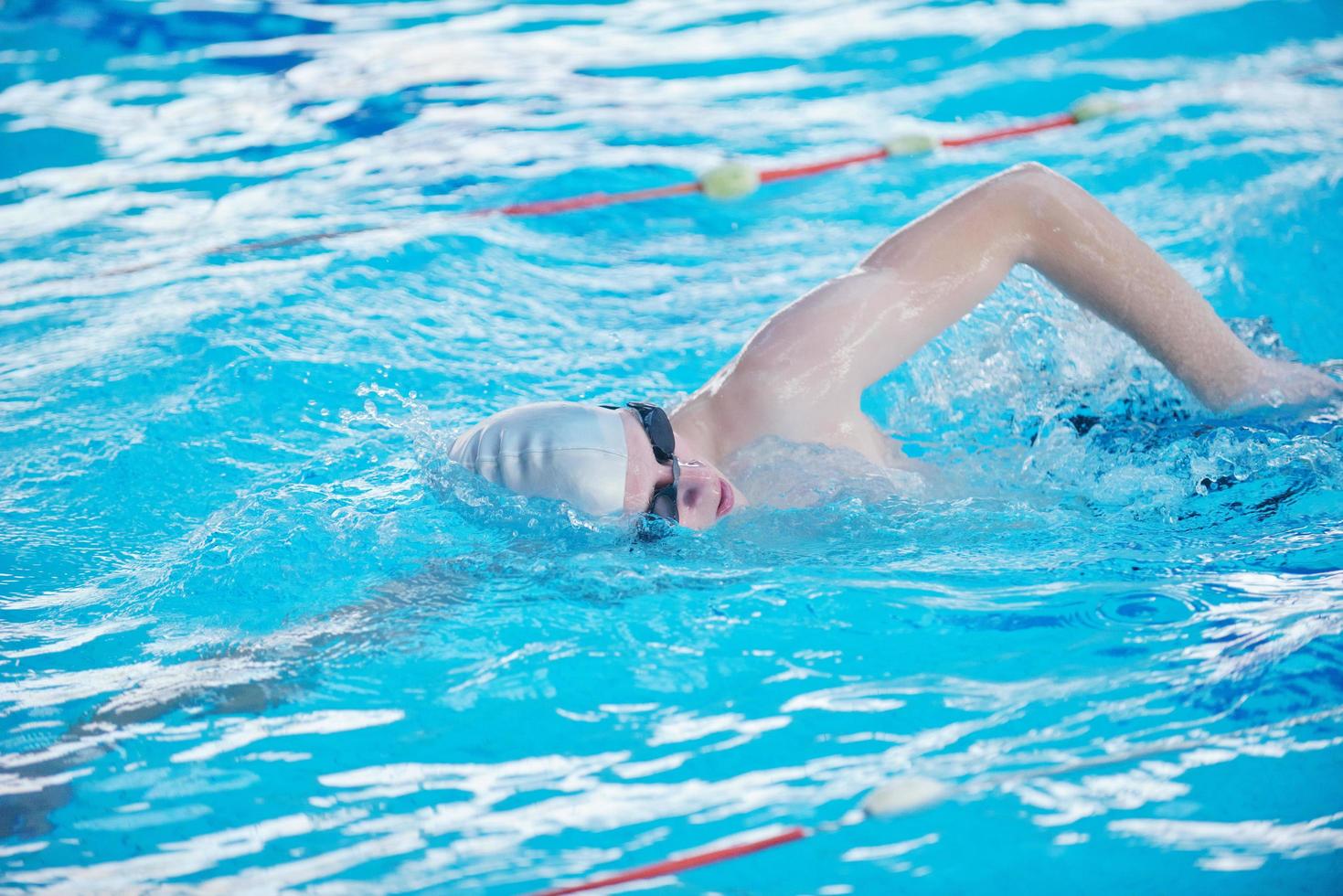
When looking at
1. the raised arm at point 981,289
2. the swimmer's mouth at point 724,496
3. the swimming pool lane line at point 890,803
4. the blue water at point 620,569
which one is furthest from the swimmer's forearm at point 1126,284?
the swimming pool lane line at point 890,803

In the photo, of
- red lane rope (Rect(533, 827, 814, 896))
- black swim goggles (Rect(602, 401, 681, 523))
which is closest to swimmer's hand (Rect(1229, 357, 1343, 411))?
black swim goggles (Rect(602, 401, 681, 523))

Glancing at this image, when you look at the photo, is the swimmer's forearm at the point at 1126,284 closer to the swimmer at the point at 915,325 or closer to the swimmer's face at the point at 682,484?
the swimmer at the point at 915,325

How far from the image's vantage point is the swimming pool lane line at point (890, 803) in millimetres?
1960

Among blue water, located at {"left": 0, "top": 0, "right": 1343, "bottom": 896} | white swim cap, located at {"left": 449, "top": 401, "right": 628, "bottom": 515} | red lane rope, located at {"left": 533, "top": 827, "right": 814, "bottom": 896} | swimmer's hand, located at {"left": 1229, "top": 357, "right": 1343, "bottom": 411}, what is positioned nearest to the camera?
red lane rope, located at {"left": 533, "top": 827, "right": 814, "bottom": 896}

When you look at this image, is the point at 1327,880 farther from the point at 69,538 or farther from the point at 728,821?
the point at 69,538

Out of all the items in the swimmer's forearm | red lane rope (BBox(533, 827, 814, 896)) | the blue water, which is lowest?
red lane rope (BBox(533, 827, 814, 896))

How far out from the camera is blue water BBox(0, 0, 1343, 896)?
2.06m

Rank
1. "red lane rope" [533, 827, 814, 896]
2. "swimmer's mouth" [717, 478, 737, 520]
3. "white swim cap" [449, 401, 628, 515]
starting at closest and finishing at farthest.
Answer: "red lane rope" [533, 827, 814, 896]
"white swim cap" [449, 401, 628, 515]
"swimmer's mouth" [717, 478, 737, 520]

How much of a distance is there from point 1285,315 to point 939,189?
180 centimetres

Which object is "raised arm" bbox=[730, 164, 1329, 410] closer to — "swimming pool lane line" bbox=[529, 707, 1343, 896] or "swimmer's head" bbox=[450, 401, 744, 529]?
"swimmer's head" bbox=[450, 401, 744, 529]

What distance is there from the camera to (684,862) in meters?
1.99

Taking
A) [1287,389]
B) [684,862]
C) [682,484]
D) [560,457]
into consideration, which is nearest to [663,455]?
[682,484]

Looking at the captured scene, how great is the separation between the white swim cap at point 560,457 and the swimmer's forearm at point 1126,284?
1074mm

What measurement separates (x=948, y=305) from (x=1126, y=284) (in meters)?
0.41
